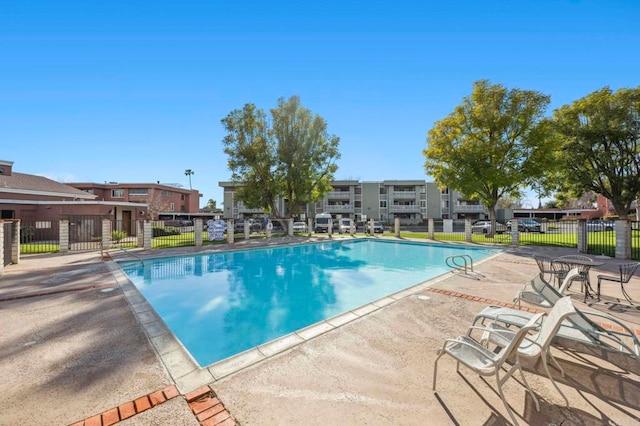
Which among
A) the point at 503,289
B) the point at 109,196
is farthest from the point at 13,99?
the point at 109,196

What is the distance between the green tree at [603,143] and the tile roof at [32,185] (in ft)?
152

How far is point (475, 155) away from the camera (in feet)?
65.6

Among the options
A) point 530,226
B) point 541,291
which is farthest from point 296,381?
point 530,226

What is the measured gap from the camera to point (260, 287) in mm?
9344

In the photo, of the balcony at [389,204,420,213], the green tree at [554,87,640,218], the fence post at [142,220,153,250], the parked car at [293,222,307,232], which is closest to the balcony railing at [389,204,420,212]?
the balcony at [389,204,420,213]

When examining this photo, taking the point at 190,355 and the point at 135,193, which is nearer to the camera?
the point at 190,355

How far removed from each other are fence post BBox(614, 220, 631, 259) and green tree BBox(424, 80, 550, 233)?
327 inches

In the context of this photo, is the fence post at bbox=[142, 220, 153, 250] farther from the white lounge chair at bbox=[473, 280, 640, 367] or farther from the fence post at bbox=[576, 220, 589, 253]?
the fence post at bbox=[576, 220, 589, 253]

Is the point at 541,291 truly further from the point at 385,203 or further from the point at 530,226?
the point at 385,203

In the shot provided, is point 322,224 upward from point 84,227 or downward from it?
downward

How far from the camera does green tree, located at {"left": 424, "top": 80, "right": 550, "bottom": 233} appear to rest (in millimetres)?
19844

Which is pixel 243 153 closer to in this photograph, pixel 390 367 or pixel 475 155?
pixel 475 155

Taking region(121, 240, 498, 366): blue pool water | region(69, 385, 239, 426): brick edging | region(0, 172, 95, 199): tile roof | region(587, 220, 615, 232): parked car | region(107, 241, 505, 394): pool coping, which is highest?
region(0, 172, 95, 199): tile roof

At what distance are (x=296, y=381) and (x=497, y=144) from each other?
77.3 feet
